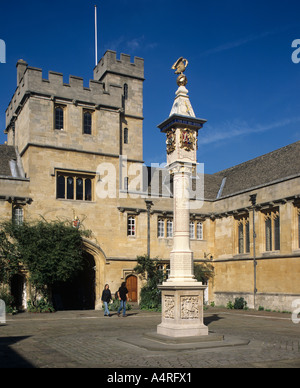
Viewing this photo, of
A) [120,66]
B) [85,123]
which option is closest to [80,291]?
[85,123]

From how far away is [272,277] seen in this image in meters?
24.4

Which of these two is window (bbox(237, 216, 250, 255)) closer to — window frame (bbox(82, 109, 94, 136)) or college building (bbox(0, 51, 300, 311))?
college building (bbox(0, 51, 300, 311))

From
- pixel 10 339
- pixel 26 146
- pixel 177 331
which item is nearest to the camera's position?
pixel 177 331

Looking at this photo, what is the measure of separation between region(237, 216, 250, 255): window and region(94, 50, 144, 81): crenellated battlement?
12299 mm

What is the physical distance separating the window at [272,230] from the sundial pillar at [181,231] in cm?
1265

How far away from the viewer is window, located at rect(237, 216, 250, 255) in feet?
90.0

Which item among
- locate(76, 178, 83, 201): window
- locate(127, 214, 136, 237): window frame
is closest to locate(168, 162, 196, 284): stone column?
locate(76, 178, 83, 201): window

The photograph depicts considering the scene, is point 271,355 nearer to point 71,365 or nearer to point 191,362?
point 191,362

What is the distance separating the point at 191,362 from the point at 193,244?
66.8 feet

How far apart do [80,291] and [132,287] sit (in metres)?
4.37

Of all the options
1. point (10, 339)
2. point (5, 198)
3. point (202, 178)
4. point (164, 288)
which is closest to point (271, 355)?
point (164, 288)

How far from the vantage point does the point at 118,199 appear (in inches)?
1071

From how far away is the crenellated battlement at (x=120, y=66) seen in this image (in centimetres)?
3047

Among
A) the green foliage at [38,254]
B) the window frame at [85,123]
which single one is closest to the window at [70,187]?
the green foliage at [38,254]
